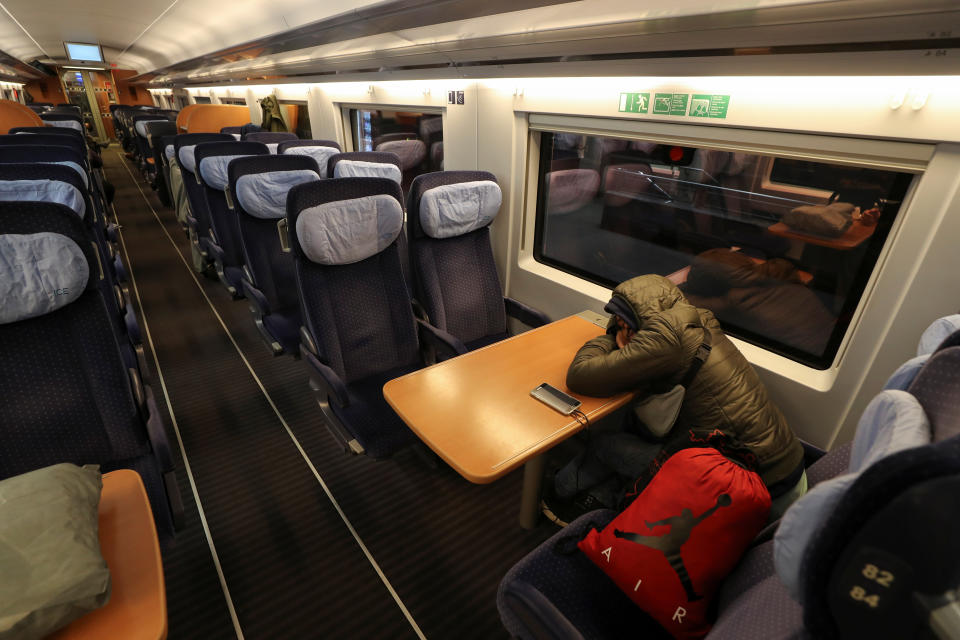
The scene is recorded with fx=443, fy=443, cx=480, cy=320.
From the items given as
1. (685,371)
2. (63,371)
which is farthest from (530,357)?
(63,371)

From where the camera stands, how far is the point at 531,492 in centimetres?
222

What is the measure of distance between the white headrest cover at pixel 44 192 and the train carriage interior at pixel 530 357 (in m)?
0.02

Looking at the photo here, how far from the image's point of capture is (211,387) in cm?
337

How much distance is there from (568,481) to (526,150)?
91.5 inches

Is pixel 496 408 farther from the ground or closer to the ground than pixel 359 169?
closer to the ground

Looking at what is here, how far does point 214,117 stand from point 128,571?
28.4 feet

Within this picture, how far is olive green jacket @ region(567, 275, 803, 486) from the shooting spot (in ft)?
5.88

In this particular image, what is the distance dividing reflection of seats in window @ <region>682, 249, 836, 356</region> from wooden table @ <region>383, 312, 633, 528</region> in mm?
1044

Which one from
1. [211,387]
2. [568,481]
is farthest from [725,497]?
[211,387]

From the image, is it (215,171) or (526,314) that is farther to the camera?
(215,171)

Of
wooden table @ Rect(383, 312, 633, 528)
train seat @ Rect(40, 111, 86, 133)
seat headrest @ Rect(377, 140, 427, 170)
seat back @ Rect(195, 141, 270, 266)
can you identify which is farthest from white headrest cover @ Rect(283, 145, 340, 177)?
train seat @ Rect(40, 111, 86, 133)

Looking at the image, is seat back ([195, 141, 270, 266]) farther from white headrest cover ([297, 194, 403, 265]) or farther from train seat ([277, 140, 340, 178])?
white headrest cover ([297, 194, 403, 265])

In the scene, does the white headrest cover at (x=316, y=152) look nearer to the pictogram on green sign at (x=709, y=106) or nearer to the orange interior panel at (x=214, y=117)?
the pictogram on green sign at (x=709, y=106)

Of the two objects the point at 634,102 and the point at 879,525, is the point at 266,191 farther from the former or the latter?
the point at 879,525
